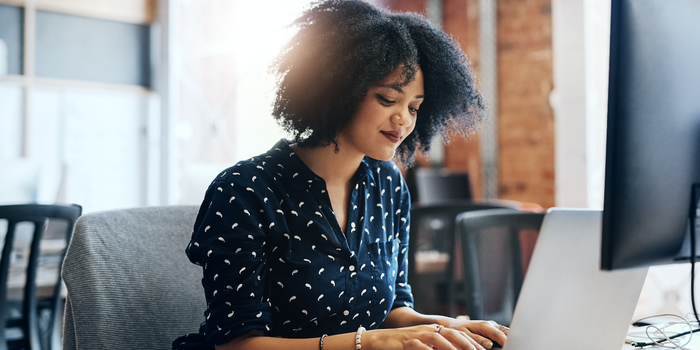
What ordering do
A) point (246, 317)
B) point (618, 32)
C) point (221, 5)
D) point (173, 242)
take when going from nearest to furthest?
point (618, 32) → point (246, 317) → point (173, 242) → point (221, 5)

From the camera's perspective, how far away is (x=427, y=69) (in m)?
1.21

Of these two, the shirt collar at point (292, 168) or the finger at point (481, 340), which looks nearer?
the finger at point (481, 340)

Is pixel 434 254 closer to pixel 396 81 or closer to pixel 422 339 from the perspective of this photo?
pixel 396 81

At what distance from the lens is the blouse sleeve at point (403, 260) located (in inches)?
50.4

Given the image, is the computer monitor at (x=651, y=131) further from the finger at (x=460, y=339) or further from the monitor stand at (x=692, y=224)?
the finger at (x=460, y=339)

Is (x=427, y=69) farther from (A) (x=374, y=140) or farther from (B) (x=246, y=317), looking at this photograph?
(B) (x=246, y=317)

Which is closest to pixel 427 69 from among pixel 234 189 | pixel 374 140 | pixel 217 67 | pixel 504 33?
pixel 374 140

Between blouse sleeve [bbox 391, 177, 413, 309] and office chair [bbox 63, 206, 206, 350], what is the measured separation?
398 mm

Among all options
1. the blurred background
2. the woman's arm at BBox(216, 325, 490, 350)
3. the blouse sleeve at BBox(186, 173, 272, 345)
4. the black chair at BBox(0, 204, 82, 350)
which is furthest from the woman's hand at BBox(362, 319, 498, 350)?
the blurred background

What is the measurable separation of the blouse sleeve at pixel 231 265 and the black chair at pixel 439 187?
8.90 ft

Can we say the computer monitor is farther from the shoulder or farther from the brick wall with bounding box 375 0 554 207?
the brick wall with bounding box 375 0 554 207

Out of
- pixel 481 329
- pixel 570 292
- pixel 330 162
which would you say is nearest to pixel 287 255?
pixel 330 162

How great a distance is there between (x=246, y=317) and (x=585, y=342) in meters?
0.49

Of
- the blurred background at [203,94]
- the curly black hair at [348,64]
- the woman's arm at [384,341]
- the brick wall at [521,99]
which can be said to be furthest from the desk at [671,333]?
the brick wall at [521,99]
